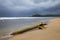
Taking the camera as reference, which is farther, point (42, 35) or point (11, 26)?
point (11, 26)

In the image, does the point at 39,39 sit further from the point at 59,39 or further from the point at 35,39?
the point at 59,39

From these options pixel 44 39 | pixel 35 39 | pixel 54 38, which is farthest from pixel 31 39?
pixel 54 38

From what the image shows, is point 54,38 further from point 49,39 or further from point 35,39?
point 35,39

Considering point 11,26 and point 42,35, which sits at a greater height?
point 42,35

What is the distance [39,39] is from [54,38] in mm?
290

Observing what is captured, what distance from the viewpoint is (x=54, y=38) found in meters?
2.41

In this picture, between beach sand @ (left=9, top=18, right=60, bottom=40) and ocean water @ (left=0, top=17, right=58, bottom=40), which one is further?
ocean water @ (left=0, top=17, right=58, bottom=40)

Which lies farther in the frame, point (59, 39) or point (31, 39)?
point (31, 39)

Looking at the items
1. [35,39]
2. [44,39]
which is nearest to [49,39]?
[44,39]

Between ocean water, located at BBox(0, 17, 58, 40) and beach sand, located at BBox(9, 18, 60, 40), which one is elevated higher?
beach sand, located at BBox(9, 18, 60, 40)

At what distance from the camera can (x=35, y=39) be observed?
2475 mm

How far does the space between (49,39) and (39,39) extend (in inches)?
7.7

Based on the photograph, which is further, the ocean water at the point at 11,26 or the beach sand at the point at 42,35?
the ocean water at the point at 11,26

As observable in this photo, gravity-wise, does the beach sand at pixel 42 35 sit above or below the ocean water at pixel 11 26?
above
